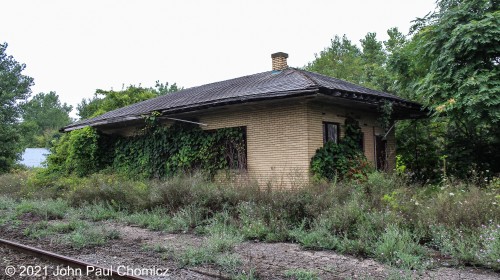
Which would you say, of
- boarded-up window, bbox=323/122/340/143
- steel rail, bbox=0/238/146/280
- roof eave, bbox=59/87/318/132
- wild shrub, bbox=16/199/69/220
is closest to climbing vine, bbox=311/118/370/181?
boarded-up window, bbox=323/122/340/143

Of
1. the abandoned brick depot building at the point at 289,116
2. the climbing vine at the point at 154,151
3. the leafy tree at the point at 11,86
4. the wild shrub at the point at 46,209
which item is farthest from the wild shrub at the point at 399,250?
the leafy tree at the point at 11,86

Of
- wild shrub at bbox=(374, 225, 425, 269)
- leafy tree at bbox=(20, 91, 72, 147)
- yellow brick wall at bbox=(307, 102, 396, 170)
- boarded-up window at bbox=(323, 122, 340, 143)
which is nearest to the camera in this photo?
wild shrub at bbox=(374, 225, 425, 269)

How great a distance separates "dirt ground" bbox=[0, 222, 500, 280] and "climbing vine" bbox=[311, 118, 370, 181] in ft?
15.5

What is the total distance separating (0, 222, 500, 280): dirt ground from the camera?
5.27 metres

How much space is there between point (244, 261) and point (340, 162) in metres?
6.86

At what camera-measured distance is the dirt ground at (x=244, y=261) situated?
5.27 metres

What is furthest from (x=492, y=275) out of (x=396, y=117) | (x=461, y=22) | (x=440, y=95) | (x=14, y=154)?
(x=14, y=154)

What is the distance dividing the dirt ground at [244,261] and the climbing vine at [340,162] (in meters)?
4.73

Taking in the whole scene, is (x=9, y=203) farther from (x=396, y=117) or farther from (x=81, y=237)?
(x=396, y=117)

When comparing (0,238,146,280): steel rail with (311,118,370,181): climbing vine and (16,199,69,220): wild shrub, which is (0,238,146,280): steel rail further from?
(311,118,370,181): climbing vine

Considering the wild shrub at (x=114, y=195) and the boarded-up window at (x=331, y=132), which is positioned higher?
the boarded-up window at (x=331, y=132)

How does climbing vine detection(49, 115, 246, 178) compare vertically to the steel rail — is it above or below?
above

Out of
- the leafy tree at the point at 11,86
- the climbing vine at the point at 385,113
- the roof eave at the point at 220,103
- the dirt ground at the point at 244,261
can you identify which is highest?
the leafy tree at the point at 11,86

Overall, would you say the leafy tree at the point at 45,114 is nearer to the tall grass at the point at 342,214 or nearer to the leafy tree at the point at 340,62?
the leafy tree at the point at 340,62
